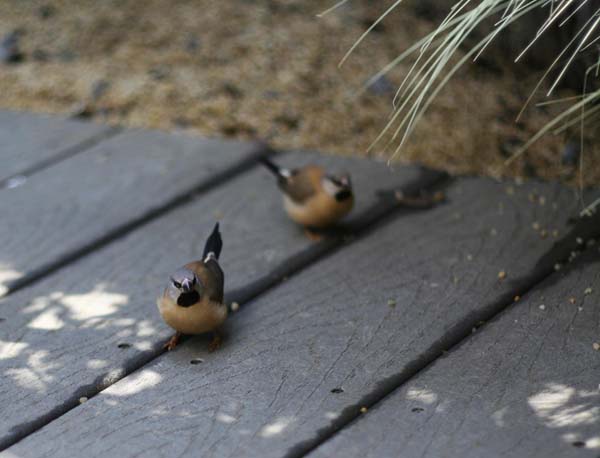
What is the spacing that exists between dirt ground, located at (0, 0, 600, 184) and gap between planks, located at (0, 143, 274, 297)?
0.25 meters

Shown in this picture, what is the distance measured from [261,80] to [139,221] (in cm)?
158

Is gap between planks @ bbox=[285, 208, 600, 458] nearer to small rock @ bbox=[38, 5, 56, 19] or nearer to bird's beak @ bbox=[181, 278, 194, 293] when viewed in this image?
bird's beak @ bbox=[181, 278, 194, 293]

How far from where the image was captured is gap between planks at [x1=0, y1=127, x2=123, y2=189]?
5168 millimetres

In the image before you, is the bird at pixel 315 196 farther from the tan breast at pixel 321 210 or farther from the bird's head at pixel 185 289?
the bird's head at pixel 185 289

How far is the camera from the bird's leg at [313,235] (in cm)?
434

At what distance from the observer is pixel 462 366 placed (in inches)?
129

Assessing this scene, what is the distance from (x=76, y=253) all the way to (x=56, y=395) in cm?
113

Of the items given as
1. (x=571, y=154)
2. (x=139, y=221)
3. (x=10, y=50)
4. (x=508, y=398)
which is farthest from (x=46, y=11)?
(x=508, y=398)

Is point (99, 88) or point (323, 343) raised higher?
point (99, 88)

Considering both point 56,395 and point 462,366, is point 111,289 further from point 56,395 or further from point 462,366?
point 462,366

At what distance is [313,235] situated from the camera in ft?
14.3

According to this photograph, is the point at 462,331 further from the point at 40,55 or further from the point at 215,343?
the point at 40,55

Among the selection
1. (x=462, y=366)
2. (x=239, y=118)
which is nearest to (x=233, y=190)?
(x=239, y=118)

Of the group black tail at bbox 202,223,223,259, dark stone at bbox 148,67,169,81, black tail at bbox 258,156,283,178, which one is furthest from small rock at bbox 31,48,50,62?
black tail at bbox 202,223,223,259
